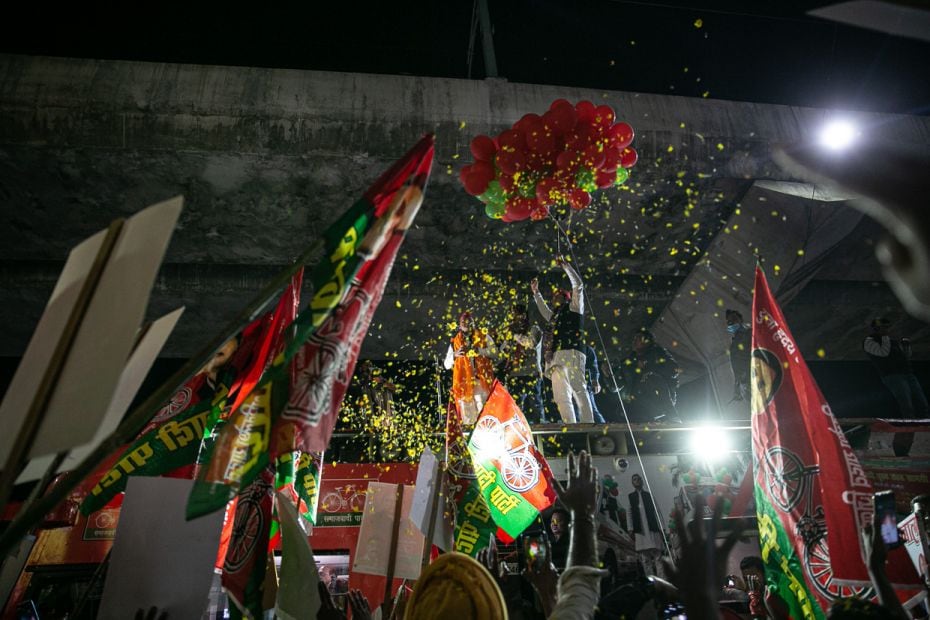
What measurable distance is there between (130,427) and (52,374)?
0.24m

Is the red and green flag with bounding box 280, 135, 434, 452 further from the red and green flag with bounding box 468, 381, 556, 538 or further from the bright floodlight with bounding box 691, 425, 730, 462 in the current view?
the bright floodlight with bounding box 691, 425, 730, 462

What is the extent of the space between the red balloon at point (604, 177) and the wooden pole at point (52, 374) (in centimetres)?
425

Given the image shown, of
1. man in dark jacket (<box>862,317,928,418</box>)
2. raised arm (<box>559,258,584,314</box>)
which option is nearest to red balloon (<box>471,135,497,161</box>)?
raised arm (<box>559,258,584,314</box>)

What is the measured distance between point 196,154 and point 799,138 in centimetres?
778

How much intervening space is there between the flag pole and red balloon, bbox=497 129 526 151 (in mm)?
3397

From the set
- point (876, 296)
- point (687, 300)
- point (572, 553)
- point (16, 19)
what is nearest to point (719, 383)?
point (687, 300)

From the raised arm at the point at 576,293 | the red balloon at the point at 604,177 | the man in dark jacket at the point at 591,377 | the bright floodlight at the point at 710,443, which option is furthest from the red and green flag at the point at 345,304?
the bright floodlight at the point at 710,443

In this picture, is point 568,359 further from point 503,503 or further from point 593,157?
point 593,157

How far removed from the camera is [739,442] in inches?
293

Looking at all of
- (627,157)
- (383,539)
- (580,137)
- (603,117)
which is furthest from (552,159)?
(383,539)

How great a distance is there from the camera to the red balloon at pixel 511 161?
4.84 metres

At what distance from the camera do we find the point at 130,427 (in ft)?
4.82

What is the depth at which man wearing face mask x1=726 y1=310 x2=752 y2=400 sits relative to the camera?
24.4 feet

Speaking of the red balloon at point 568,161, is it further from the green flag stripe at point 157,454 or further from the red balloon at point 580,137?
the green flag stripe at point 157,454
